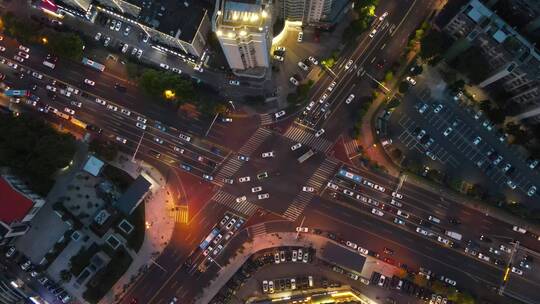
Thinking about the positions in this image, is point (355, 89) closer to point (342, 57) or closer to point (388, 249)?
point (342, 57)

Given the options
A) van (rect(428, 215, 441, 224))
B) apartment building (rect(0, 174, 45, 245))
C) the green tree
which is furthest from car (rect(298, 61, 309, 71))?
apartment building (rect(0, 174, 45, 245))

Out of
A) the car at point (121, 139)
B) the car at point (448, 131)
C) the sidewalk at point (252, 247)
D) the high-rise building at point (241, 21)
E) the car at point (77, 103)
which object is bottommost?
the sidewalk at point (252, 247)

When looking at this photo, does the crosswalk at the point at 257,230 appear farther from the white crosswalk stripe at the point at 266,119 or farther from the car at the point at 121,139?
the car at the point at 121,139

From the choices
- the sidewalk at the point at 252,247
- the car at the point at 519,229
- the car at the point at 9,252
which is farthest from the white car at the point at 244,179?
the car at the point at 519,229

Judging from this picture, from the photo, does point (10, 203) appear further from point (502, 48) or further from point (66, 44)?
point (502, 48)

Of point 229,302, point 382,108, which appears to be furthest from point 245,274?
point 382,108
